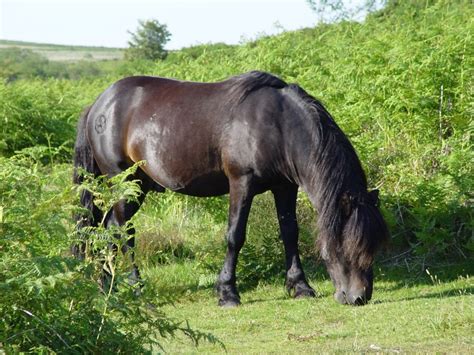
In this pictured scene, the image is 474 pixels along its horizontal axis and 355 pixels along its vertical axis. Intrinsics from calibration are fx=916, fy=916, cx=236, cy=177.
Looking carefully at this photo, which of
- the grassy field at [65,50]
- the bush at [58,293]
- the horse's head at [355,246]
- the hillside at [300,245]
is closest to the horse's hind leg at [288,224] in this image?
the hillside at [300,245]

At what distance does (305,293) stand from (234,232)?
0.89 metres

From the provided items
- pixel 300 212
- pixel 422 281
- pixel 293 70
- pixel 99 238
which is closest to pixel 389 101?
pixel 300 212

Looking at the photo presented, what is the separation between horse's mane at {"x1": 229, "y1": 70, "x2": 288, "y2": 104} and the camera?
877 centimetres

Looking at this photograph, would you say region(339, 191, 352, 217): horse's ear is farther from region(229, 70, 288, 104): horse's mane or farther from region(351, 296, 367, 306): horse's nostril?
region(229, 70, 288, 104): horse's mane

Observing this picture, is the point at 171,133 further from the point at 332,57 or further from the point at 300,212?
the point at 332,57

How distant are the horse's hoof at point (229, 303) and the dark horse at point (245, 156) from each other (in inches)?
0.5

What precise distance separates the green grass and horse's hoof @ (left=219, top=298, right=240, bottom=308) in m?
0.08

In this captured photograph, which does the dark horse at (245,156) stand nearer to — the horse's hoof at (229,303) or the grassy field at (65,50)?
the horse's hoof at (229,303)

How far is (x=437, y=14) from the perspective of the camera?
52.6ft

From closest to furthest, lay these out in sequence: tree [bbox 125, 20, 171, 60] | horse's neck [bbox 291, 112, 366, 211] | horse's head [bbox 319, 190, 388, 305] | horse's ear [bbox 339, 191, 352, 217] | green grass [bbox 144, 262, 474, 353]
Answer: green grass [bbox 144, 262, 474, 353] → horse's head [bbox 319, 190, 388, 305] → horse's ear [bbox 339, 191, 352, 217] → horse's neck [bbox 291, 112, 366, 211] → tree [bbox 125, 20, 171, 60]

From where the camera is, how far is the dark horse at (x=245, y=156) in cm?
791

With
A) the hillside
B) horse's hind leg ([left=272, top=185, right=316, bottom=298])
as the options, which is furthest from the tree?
horse's hind leg ([left=272, top=185, right=316, bottom=298])

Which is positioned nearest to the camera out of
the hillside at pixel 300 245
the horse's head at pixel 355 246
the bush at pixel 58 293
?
the bush at pixel 58 293

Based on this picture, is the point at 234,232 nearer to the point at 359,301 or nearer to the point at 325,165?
the point at 325,165
